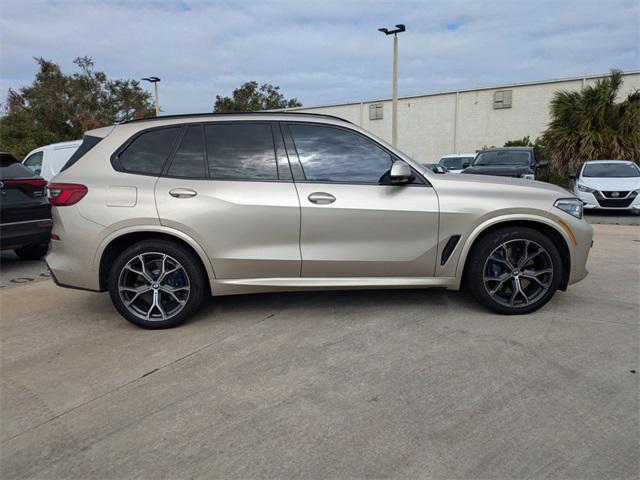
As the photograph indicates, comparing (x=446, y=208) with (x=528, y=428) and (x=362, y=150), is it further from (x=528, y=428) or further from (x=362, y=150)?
(x=528, y=428)

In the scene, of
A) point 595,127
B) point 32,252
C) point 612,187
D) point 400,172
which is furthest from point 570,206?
point 595,127

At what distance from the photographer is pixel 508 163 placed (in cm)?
1212

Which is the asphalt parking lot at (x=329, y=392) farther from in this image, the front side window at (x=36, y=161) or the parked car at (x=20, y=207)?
the front side window at (x=36, y=161)

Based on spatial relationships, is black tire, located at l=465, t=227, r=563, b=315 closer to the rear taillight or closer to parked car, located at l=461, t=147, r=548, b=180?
the rear taillight

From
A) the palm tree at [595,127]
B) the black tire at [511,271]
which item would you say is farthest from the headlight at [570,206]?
Result: the palm tree at [595,127]

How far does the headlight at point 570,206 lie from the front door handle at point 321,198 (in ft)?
6.19

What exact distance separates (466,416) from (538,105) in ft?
91.2

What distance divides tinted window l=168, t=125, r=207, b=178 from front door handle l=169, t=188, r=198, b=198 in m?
0.14

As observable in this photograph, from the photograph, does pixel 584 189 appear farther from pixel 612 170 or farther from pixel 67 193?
pixel 67 193

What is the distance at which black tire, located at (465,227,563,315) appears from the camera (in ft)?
12.4

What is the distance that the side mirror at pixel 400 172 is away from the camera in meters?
3.57

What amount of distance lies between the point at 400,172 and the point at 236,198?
133 centimetres

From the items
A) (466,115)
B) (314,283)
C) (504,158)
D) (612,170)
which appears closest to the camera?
(314,283)

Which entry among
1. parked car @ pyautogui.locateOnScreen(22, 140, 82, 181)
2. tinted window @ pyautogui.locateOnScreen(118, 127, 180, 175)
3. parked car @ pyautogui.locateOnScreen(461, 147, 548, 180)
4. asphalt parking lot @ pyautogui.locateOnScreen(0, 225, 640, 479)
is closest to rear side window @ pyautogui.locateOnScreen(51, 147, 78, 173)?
parked car @ pyautogui.locateOnScreen(22, 140, 82, 181)
